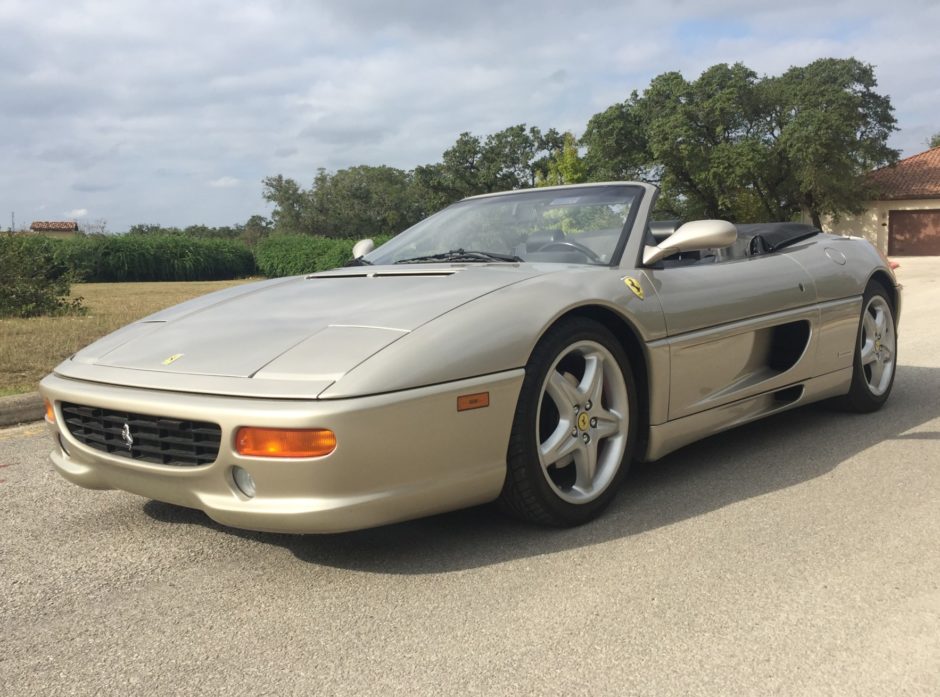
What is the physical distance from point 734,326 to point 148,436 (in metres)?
2.37

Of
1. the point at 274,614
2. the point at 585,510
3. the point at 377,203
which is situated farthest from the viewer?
the point at 377,203

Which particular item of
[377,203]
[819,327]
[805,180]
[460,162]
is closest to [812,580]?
[819,327]

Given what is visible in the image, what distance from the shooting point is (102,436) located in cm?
269

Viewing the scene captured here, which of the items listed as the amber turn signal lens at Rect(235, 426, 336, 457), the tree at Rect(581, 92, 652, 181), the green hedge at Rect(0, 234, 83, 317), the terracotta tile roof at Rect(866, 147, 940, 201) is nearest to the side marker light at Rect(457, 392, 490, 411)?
the amber turn signal lens at Rect(235, 426, 336, 457)

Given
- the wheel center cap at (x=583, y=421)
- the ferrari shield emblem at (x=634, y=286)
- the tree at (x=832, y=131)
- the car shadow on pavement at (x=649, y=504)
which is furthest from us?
the tree at (x=832, y=131)

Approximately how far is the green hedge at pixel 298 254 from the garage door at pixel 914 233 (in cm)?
2505

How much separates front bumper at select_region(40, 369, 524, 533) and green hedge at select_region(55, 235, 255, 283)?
4035 centimetres

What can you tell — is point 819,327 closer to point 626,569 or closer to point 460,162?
point 626,569

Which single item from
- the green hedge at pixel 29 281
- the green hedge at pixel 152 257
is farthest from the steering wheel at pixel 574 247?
the green hedge at pixel 152 257

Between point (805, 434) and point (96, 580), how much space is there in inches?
131

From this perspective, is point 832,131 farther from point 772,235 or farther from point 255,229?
point 255,229

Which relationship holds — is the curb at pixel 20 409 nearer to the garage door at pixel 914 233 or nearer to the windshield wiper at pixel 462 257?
the windshield wiper at pixel 462 257

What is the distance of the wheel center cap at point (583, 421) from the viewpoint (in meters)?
2.95

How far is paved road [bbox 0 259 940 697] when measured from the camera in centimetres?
195
